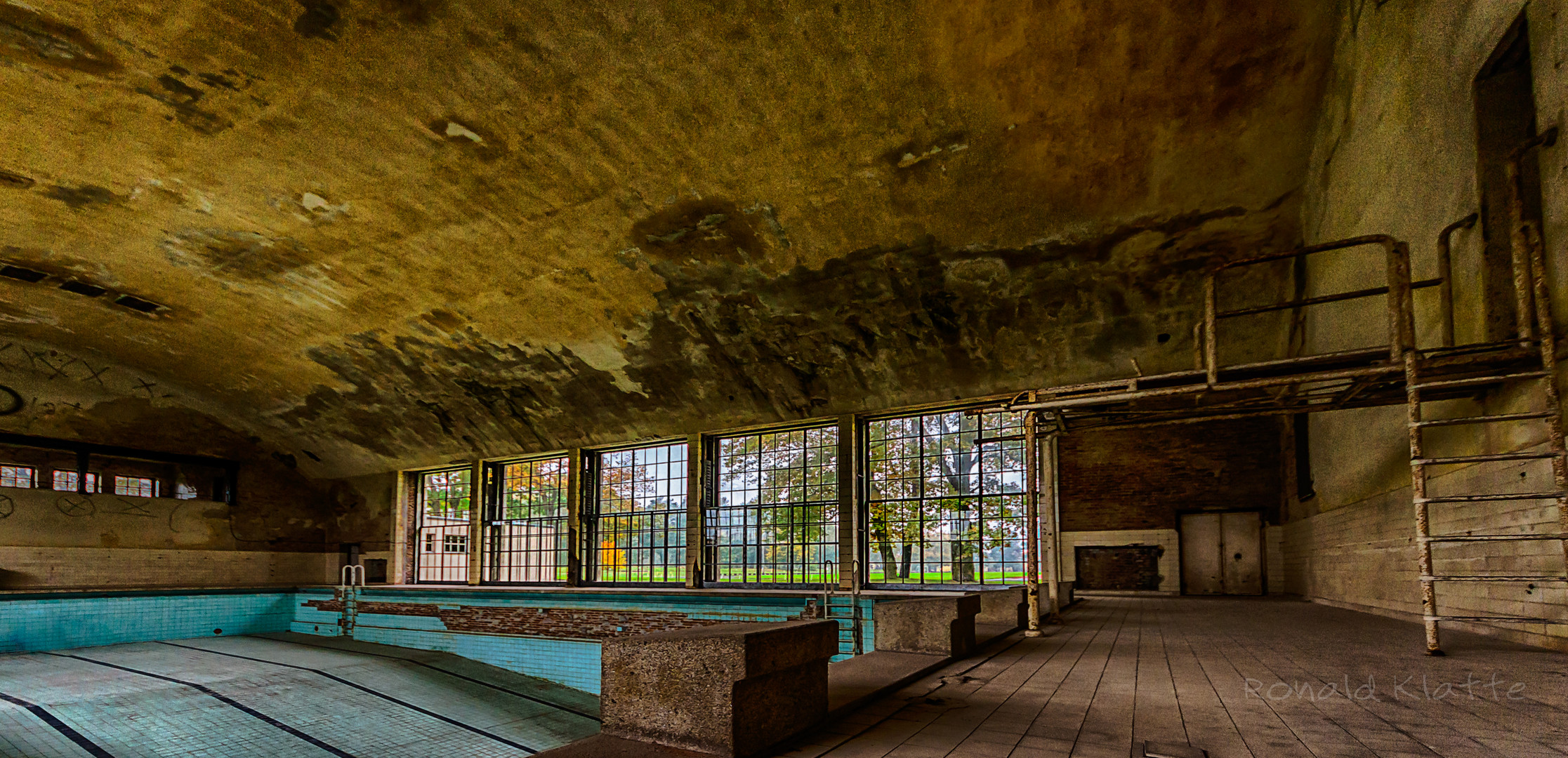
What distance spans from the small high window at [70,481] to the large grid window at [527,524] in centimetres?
771

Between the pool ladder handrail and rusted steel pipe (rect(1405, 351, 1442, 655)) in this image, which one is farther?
the pool ladder handrail

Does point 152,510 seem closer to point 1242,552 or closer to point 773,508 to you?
point 773,508

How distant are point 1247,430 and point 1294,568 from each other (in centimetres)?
216

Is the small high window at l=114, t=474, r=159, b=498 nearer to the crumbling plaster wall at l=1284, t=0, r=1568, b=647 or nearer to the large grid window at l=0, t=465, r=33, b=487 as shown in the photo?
the large grid window at l=0, t=465, r=33, b=487

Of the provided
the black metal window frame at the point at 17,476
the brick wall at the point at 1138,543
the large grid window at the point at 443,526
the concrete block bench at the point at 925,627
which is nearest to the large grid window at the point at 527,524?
the large grid window at the point at 443,526

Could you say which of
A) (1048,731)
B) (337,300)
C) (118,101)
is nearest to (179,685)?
(337,300)

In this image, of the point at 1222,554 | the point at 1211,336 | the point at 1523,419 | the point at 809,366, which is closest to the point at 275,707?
the point at 809,366

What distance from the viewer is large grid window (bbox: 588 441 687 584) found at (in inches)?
546

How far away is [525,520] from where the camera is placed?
15875mm

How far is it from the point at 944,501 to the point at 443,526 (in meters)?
11.9

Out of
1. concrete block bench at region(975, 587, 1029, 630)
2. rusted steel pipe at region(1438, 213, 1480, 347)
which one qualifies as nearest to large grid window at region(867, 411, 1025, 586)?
concrete block bench at region(975, 587, 1029, 630)

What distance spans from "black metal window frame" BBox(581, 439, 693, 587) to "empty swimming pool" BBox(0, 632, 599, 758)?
9.22ft

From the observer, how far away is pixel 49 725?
7.81 meters

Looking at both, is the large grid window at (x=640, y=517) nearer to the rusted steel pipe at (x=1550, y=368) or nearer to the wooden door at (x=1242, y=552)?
the wooden door at (x=1242, y=552)
